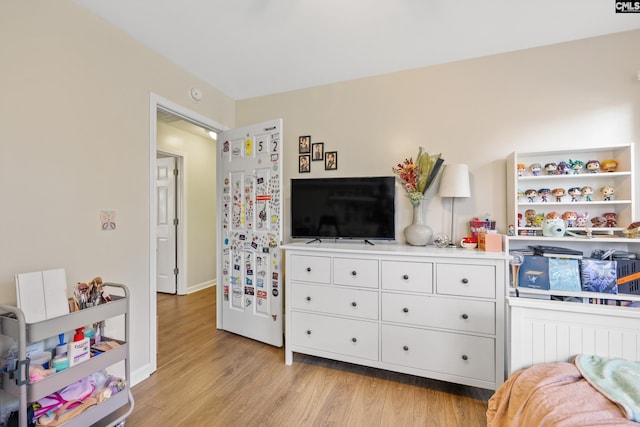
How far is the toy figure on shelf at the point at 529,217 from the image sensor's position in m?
2.10

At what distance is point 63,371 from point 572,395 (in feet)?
7.22

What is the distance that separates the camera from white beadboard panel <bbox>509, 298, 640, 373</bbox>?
1.21 metres

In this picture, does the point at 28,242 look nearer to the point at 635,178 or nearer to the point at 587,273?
the point at 587,273

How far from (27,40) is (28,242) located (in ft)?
3.65

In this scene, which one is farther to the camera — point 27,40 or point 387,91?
point 387,91

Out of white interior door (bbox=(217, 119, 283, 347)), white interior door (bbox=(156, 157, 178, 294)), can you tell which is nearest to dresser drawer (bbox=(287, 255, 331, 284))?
white interior door (bbox=(217, 119, 283, 347))

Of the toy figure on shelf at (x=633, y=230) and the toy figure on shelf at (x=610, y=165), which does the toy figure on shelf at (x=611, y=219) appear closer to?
the toy figure on shelf at (x=633, y=230)

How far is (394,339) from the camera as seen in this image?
1.98m

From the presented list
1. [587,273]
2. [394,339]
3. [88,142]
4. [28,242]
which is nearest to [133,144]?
[88,142]

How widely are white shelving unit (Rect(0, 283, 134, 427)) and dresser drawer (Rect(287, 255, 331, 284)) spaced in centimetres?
114

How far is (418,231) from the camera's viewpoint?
2.24 meters

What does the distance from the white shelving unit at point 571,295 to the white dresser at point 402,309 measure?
201 millimetres

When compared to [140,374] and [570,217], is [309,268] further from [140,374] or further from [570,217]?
[570,217]

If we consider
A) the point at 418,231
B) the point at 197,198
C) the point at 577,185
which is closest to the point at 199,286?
the point at 197,198
